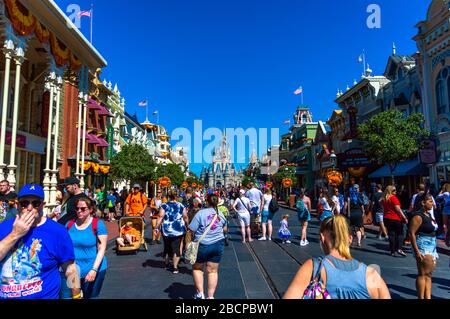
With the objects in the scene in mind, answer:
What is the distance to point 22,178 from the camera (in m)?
18.5

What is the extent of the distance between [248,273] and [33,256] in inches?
198

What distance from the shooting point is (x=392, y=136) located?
17234 millimetres

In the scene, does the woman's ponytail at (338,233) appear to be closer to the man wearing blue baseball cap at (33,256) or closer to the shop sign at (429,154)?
the man wearing blue baseball cap at (33,256)

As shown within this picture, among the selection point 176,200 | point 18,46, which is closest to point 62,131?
point 18,46

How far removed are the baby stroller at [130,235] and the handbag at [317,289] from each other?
7803 millimetres

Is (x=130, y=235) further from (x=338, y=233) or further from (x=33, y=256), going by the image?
(x=338, y=233)

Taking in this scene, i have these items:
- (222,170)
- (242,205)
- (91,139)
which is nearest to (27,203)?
(242,205)

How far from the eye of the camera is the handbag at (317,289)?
2.25 meters

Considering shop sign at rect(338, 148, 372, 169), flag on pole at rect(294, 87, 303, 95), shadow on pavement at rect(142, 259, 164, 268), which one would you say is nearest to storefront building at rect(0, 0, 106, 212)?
shadow on pavement at rect(142, 259, 164, 268)

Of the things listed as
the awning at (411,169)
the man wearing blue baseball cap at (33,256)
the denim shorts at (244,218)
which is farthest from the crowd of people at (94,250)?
the awning at (411,169)

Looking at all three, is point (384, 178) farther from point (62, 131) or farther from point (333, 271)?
point (333, 271)

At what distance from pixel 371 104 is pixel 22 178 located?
2597cm

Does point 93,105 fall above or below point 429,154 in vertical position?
above

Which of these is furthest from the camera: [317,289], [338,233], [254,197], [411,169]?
[411,169]
